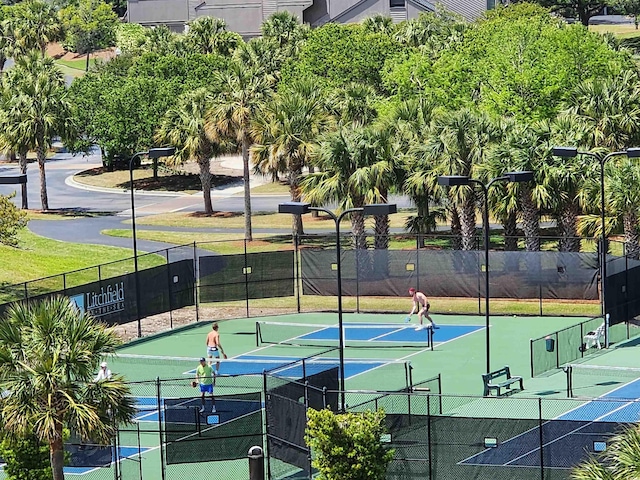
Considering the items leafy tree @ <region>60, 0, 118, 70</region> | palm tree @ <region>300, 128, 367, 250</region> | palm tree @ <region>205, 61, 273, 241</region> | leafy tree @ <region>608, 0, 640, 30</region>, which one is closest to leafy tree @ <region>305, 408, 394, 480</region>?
palm tree @ <region>300, 128, 367, 250</region>

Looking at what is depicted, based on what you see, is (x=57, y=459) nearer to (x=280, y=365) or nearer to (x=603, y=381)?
(x=280, y=365)

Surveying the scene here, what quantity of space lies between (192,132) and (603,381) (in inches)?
1423

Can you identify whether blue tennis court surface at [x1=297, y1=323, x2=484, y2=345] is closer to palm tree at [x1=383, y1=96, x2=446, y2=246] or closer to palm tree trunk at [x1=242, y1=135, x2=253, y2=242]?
palm tree at [x1=383, y1=96, x2=446, y2=246]

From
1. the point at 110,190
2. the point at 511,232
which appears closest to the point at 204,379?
the point at 511,232

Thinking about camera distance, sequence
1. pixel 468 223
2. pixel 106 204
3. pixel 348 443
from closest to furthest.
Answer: pixel 348 443 → pixel 468 223 → pixel 106 204

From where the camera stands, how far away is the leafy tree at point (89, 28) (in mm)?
151125

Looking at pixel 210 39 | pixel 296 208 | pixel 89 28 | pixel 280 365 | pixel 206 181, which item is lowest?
pixel 280 365

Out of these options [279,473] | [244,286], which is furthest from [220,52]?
[279,473]

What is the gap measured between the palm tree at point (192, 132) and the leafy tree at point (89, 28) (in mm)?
79506

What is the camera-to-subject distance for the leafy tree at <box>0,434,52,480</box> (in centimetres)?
2661

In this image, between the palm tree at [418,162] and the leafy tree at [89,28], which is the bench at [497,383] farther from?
the leafy tree at [89,28]

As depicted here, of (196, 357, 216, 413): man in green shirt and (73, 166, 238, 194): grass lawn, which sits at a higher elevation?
(73, 166, 238, 194): grass lawn

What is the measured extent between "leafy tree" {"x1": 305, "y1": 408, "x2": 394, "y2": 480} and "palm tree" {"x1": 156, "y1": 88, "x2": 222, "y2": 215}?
137 feet

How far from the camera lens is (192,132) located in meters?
69.2
